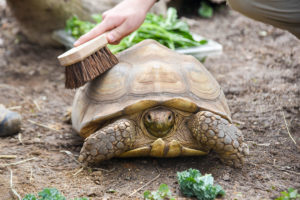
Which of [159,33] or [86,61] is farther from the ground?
[86,61]

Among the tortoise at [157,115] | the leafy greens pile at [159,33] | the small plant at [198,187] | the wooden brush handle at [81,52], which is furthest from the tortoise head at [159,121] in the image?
the leafy greens pile at [159,33]

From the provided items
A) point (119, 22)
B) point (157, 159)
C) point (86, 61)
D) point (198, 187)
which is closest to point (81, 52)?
point (86, 61)

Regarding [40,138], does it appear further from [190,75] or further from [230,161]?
[230,161]

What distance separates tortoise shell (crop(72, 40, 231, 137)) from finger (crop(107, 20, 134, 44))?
0.48 ft

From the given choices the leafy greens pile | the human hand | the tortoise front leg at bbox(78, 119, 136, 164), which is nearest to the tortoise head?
the tortoise front leg at bbox(78, 119, 136, 164)

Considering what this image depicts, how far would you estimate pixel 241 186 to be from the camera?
2221mm

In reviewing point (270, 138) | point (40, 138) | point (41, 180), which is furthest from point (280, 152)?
point (40, 138)

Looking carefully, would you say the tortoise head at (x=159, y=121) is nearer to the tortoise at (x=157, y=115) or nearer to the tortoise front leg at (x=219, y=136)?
the tortoise at (x=157, y=115)

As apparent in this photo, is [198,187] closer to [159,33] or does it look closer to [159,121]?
[159,121]

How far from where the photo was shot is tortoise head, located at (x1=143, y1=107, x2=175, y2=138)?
7.80 feet

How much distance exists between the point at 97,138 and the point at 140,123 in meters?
0.30

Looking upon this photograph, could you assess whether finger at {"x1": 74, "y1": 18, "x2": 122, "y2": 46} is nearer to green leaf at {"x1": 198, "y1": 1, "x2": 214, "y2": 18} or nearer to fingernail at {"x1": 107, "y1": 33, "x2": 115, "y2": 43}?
fingernail at {"x1": 107, "y1": 33, "x2": 115, "y2": 43}

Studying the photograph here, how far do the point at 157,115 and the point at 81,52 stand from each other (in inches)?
25.3

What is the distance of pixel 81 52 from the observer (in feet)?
8.08
